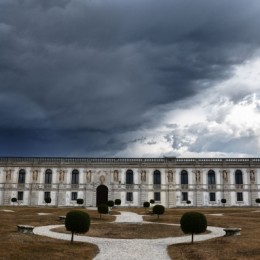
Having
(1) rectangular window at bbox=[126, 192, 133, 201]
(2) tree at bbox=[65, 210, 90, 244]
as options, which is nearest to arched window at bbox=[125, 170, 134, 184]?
(1) rectangular window at bbox=[126, 192, 133, 201]

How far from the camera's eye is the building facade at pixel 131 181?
7081cm

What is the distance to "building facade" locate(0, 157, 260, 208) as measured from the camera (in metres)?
70.8

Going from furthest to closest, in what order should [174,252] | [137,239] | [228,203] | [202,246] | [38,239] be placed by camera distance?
1. [228,203]
2. [137,239]
3. [38,239]
4. [202,246]
5. [174,252]

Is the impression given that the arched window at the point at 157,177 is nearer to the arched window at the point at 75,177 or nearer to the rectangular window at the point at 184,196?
the rectangular window at the point at 184,196

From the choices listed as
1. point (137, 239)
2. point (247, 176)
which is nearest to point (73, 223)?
point (137, 239)

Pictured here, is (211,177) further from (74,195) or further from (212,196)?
(74,195)

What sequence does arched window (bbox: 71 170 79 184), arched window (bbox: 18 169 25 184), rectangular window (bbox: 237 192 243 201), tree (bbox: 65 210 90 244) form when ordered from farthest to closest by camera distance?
arched window (bbox: 18 169 25 184) < arched window (bbox: 71 170 79 184) < rectangular window (bbox: 237 192 243 201) < tree (bbox: 65 210 90 244)

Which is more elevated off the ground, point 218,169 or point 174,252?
point 218,169

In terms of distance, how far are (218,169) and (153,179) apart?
1227 centimetres

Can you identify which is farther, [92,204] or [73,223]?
[92,204]

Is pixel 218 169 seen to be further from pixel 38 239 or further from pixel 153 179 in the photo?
pixel 38 239

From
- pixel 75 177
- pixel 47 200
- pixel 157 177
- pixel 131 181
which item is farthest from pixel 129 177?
pixel 47 200

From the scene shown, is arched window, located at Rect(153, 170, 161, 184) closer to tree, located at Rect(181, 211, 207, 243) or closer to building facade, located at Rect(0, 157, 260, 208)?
building facade, located at Rect(0, 157, 260, 208)

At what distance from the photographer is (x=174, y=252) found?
21.5 meters
